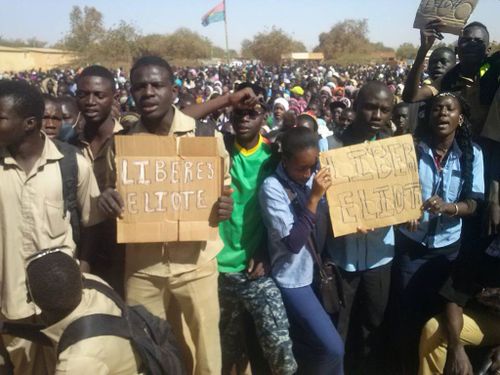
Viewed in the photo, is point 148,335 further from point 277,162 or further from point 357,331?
point 357,331

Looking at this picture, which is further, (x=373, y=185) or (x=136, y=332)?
(x=373, y=185)

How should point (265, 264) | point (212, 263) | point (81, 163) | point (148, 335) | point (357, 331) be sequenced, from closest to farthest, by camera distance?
point (148, 335) → point (81, 163) → point (212, 263) → point (265, 264) → point (357, 331)

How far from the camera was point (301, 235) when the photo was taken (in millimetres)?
2613

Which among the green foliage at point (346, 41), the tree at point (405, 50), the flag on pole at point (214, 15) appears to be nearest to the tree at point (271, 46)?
the green foliage at point (346, 41)

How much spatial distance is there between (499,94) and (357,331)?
1.88 meters

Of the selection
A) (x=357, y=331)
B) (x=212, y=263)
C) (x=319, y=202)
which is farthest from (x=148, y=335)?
(x=357, y=331)

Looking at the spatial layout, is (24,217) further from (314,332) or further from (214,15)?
(214,15)

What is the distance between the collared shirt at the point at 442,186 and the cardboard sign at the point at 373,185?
137mm

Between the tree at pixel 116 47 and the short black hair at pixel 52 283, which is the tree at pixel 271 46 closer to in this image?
the tree at pixel 116 47

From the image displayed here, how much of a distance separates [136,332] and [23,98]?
1.23 m

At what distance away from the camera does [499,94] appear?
326cm

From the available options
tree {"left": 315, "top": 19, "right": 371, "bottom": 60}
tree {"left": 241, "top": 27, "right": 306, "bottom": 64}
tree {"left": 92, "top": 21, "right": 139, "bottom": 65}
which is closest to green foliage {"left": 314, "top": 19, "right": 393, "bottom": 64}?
tree {"left": 315, "top": 19, "right": 371, "bottom": 60}

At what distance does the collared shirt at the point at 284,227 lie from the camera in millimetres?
2701

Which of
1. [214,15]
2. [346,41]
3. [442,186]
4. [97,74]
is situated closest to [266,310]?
[442,186]
